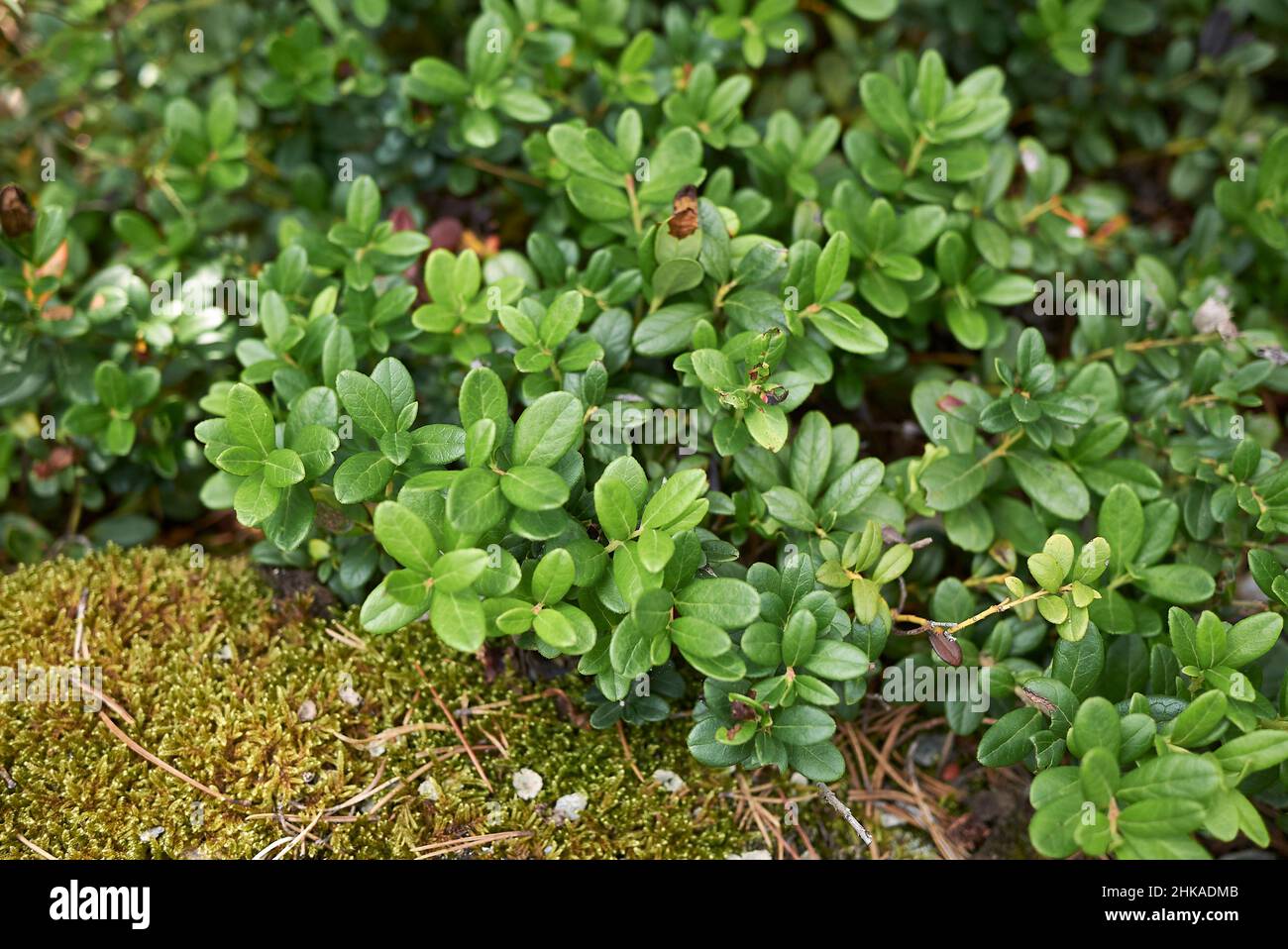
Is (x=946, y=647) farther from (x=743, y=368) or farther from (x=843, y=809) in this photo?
(x=743, y=368)

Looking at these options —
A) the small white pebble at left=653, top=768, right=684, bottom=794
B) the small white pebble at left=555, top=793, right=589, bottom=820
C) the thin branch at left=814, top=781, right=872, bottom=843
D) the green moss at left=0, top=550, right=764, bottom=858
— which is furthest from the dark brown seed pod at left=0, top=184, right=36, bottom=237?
the thin branch at left=814, top=781, right=872, bottom=843

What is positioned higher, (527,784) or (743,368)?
(743,368)

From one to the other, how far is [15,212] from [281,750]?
5.52 feet

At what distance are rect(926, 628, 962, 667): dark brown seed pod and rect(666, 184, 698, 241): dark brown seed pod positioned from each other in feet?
3.76

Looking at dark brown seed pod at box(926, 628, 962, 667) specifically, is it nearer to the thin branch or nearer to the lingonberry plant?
the lingonberry plant

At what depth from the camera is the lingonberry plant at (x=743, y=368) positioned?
208cm

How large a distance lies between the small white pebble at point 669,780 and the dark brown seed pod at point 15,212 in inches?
91.2

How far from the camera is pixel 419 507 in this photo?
2041mm

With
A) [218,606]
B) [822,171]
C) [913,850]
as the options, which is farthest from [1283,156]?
[218,606]

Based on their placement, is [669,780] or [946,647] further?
[669,780]

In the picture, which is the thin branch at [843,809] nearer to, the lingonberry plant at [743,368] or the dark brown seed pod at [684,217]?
the lingonberry plant at [743,368]

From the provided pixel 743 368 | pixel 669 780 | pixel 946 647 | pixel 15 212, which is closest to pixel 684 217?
pixel 743 368

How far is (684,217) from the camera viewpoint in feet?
7.80
